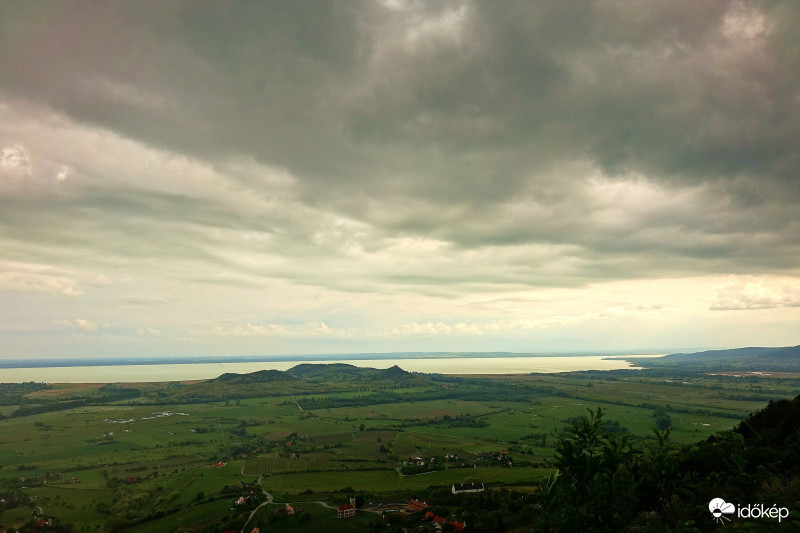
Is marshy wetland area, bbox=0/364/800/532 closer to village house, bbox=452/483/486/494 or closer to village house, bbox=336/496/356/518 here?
village house, bbox=336/496/356/518

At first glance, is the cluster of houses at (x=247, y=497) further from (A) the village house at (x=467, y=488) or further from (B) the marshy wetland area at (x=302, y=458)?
(A) the village house at (x=467, y=488)

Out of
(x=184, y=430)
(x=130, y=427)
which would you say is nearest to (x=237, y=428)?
(x=184, y=430)

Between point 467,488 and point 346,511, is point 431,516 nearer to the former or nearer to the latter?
point 346,511

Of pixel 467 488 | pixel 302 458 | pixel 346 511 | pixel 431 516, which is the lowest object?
pixel 302 458

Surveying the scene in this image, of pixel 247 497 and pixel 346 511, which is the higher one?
pixel 346 511

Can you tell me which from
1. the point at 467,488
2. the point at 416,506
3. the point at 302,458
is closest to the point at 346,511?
the point at 416,506

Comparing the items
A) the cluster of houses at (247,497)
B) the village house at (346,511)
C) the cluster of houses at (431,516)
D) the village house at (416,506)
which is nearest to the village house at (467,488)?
the cluster of houses at (431,516)
